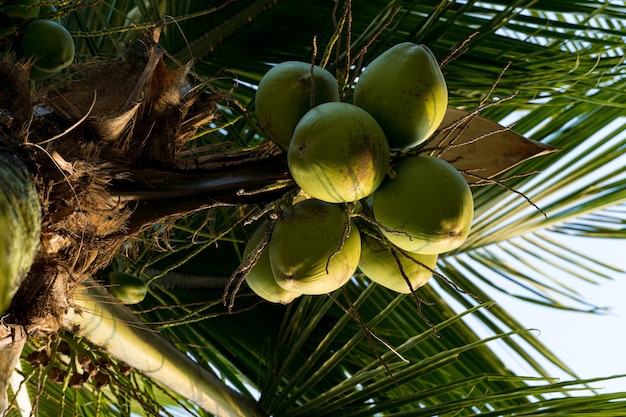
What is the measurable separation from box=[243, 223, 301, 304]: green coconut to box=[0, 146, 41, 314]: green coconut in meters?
0.51

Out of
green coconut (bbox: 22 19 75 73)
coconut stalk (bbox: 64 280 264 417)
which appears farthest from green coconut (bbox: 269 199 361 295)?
green coconut (bbox: 22 19 75 73)

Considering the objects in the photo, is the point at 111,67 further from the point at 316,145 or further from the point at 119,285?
the point at 316,145

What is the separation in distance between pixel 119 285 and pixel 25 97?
1.45 feet

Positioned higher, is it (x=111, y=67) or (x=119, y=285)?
(x=111, y=67)

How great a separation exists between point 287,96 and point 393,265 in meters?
0.29

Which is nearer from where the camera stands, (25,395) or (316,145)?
(316,145)

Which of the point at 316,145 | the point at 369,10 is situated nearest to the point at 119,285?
the point at 316,145

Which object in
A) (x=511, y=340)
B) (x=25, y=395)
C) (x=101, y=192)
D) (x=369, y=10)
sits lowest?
(x=25, y=395)

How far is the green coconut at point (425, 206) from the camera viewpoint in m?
0.89

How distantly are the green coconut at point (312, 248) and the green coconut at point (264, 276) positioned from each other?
74 mm

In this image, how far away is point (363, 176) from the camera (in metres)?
0.86

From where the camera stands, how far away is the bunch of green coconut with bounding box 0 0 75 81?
1.21 m

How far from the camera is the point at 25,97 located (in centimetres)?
94

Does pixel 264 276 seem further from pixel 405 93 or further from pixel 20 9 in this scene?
pixel 20 9
